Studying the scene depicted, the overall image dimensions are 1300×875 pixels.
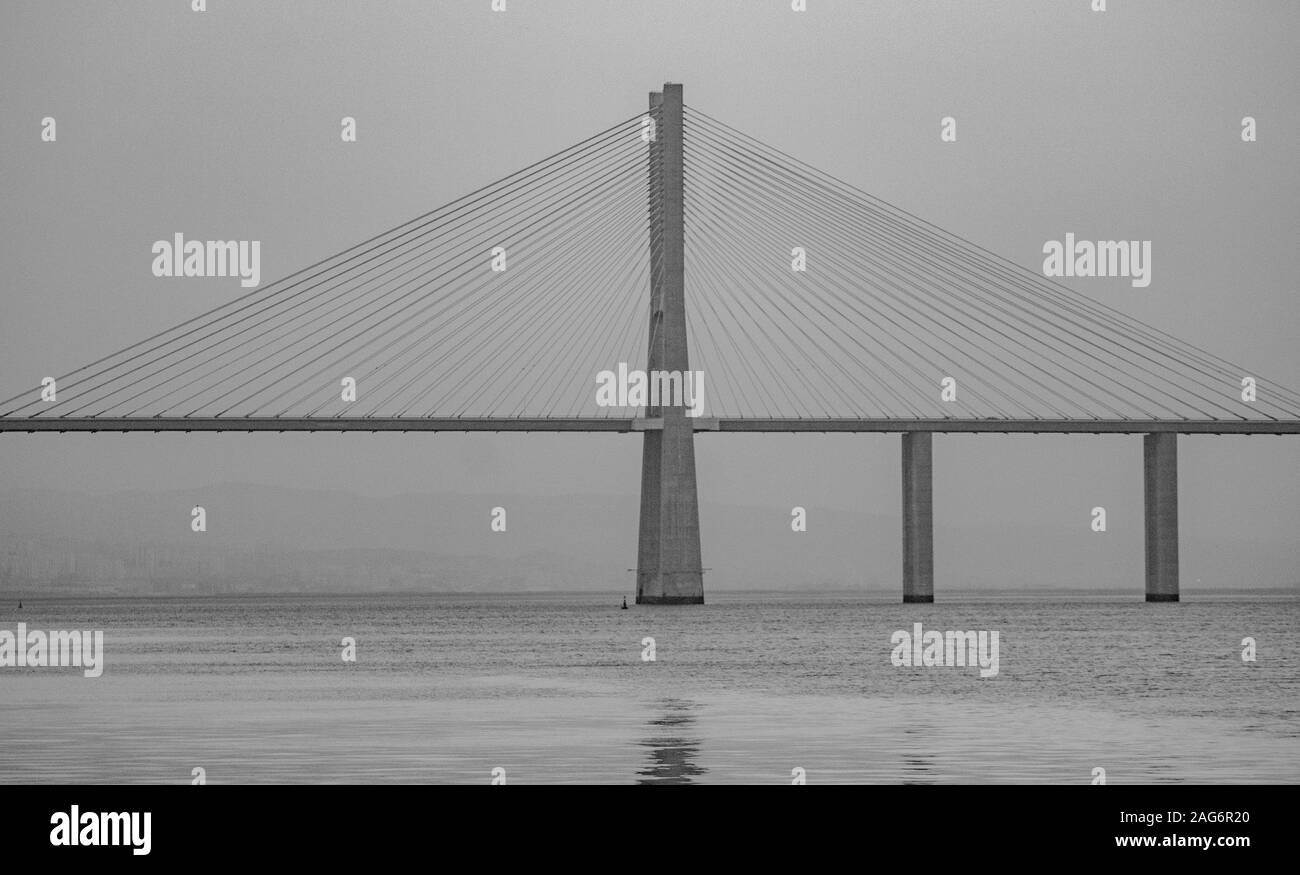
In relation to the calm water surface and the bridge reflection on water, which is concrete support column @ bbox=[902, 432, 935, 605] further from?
the bridge reflection on water

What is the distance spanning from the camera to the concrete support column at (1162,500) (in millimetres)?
108812

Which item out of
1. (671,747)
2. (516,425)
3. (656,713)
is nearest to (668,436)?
(516,425)

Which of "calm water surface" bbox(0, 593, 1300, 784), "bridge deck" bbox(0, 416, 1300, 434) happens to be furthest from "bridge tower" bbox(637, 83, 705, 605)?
"calm water surface" bbox(0, 593, 1300, 784)

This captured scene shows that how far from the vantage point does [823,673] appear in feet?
155

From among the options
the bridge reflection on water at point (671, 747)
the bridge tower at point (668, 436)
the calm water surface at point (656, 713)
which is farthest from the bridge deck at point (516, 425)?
the bridge reflection on water at point (671, 747)

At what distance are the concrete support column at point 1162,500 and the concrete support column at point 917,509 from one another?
490 inches

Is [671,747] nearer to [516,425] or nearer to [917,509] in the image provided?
[516,425]

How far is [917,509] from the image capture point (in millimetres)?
105375

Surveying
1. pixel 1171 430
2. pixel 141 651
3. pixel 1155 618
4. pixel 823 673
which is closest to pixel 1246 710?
pixel 823 673
